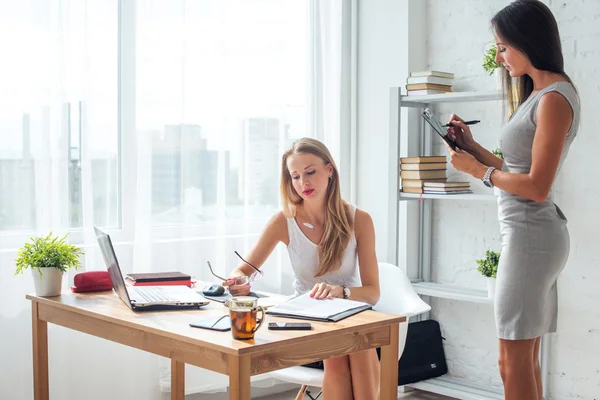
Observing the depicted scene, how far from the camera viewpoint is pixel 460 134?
2594 mm

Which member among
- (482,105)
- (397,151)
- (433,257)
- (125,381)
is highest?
(482,105)

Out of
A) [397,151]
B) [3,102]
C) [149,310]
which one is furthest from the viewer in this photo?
[397,151]

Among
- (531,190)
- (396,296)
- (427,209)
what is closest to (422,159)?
(427,209)

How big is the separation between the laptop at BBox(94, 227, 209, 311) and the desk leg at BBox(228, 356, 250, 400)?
1.70ft

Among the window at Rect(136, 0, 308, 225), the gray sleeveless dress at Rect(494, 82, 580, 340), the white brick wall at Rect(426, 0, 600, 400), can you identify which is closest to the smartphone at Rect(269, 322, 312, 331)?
the gray sleeveless dress at Rect(494, 82, 580, 340)

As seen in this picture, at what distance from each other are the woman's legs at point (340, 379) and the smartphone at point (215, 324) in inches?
23.6

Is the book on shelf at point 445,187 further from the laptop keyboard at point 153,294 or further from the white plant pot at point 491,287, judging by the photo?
the laptop keyboard at point 153,294

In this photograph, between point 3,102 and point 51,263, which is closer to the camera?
point 51,263

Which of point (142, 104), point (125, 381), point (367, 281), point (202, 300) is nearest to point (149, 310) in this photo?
point (202, 300)

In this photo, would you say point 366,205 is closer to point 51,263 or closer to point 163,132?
point 163,132

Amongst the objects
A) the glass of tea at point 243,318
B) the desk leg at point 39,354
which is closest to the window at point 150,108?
the desk leg at point 39,354

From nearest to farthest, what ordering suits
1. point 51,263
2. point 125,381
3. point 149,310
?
point 149,310 < point 51,263 < point 125,381

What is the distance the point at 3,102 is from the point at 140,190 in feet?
2.17

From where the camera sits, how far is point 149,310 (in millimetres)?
2195
